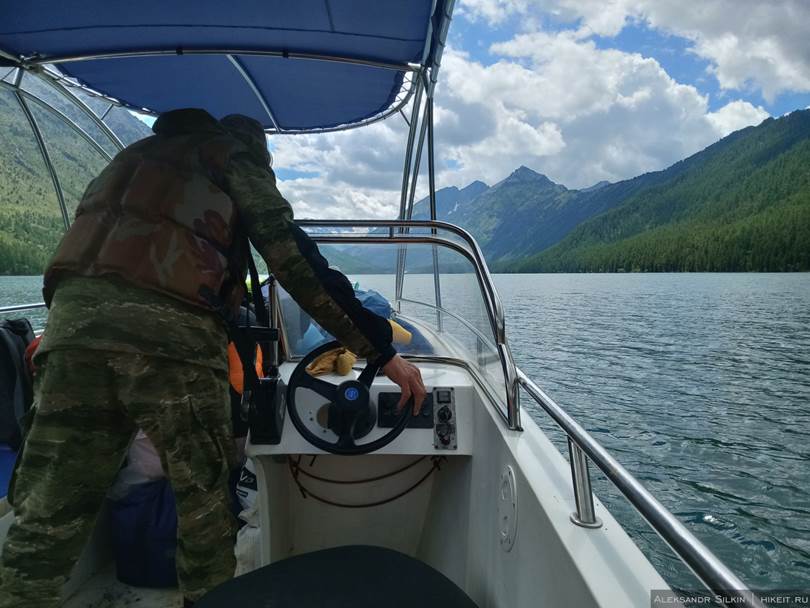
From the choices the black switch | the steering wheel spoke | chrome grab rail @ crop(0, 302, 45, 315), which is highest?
chrome grab rail @ crop(0, 302, 45, 315)

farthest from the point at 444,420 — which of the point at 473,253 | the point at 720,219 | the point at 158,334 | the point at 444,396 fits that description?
the point at 720,219

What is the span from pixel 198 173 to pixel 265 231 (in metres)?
0.23

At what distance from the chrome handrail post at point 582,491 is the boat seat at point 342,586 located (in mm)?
377

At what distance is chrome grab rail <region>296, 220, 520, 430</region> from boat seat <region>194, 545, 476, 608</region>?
19.9 inches

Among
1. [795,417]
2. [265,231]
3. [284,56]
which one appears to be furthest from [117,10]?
[795,417]

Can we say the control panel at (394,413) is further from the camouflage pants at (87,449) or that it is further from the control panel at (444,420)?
the camouflage pants at (87,449)

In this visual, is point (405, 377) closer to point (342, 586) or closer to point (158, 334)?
point (342, 586)

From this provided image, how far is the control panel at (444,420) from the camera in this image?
6.13ft

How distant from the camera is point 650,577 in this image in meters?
0.85

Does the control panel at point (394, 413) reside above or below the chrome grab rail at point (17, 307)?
below

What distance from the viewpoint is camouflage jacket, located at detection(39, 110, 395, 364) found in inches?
46.8

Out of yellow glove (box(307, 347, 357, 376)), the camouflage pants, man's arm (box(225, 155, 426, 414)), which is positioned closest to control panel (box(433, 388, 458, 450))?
yellow glove (box(307, 347, 357, 376))

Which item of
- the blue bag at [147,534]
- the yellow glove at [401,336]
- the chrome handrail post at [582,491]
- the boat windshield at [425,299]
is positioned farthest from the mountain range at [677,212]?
the chrome handrail post at [582,491]

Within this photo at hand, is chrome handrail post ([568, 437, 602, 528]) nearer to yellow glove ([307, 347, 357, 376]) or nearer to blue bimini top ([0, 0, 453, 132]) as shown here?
yellow glove ([307, 347, 357, 376])
